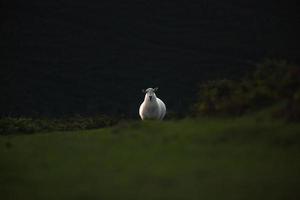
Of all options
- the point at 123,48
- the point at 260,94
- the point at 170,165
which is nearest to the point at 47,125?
the point at 260,94

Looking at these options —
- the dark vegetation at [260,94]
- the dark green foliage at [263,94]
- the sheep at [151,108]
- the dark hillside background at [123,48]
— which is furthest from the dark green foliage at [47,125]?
the dark hillside background at [123,48]

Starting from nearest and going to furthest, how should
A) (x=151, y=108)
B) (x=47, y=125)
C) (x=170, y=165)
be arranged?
1. (x=170, y=165)
2. (x=47, y=125)
3. (x=151, y=108)

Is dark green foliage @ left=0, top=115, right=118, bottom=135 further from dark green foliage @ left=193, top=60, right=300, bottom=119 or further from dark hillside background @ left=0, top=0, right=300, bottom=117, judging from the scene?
dark hillside background @ left=0, top=0, right=300, bottom=117

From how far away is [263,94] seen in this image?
10641mm

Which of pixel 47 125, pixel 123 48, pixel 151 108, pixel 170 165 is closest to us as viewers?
pixel 170 165

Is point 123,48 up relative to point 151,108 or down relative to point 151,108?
up

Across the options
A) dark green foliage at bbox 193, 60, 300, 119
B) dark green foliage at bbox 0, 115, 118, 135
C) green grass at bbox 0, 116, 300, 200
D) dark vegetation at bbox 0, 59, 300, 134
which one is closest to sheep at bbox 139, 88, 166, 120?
dark green foliage at bbox 0, 115, 118, 135

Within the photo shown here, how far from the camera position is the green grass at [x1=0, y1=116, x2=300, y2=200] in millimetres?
7109

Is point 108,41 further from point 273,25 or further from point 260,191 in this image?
point 260,191

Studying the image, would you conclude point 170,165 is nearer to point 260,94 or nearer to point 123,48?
point 260,94

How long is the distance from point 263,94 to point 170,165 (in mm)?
3234

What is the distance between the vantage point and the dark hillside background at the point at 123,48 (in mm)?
22688

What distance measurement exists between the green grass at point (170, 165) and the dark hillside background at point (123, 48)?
12023 mm

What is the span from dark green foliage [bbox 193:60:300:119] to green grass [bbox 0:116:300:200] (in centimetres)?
44
